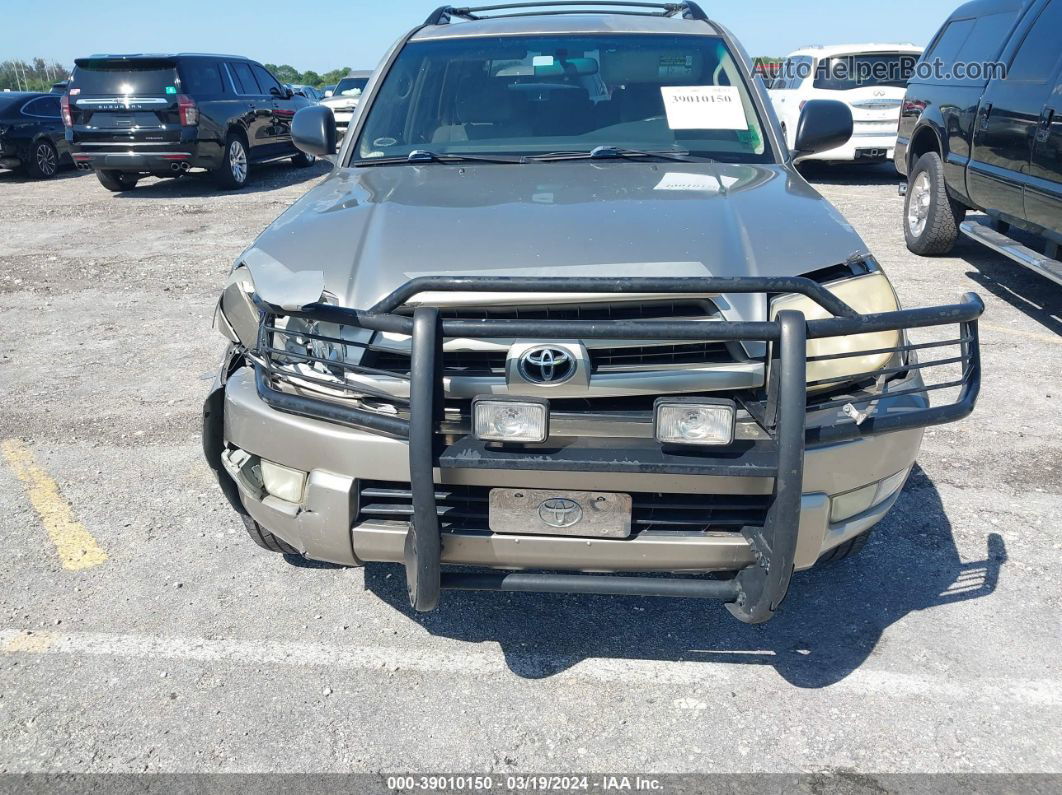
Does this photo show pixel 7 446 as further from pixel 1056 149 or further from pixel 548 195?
pixel 1056 149

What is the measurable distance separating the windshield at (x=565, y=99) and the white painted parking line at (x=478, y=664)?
1952 millimetres

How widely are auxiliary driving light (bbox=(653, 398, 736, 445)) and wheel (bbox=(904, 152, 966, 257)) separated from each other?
20.5 feet

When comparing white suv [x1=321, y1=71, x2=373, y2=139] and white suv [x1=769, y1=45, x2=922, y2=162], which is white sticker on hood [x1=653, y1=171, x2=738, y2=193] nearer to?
white suv [x1=769, y1=45, x2=922, y2=162]

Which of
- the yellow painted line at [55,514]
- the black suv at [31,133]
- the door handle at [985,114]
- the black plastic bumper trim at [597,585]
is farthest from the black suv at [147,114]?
the black plastic bumper trim at [597,585]

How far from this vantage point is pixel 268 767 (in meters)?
2.39

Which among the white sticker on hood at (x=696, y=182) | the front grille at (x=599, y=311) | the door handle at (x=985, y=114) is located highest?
the white sticker on hood at (x=696, y=182)

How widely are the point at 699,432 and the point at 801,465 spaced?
25 centimetres

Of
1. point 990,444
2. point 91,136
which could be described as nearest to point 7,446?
point 990,444

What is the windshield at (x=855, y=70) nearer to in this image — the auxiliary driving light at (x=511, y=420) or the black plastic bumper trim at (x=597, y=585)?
the black plastic bumper trim at (x=597, y=585)

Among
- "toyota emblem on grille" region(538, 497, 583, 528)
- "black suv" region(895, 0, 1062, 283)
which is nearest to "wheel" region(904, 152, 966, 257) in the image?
"black suv" region(895, 0, 1062, 283)

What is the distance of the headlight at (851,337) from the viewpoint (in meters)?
2.44

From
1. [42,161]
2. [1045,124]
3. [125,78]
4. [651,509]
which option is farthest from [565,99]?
[42,161]

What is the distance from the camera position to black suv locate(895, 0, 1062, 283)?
564 centimetres

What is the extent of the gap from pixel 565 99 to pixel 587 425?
204cm
